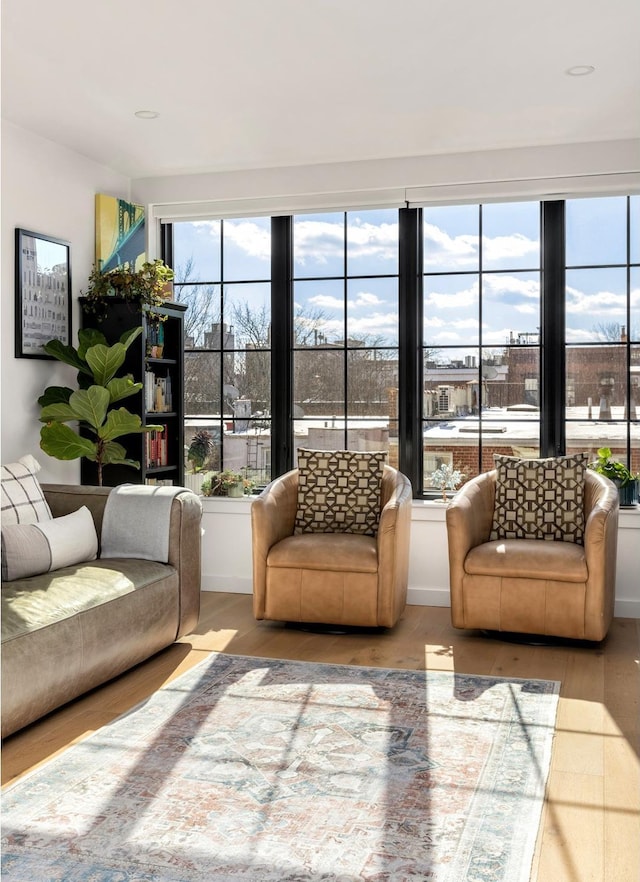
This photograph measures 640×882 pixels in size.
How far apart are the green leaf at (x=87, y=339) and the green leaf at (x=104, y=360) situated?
0.09m

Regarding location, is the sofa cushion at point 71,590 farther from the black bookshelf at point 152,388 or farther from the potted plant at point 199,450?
the potted plant at point 199,450

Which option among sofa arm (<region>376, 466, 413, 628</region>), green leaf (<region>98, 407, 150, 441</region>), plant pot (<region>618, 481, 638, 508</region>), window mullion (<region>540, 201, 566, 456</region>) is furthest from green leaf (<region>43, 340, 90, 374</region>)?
plant pot (<region>618, 481, 638, 508</region>)

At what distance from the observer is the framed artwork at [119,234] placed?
535 centimetres

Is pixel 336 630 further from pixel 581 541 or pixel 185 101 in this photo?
pixel 185 101

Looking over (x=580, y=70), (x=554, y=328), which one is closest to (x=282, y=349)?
(x=554, y=328)

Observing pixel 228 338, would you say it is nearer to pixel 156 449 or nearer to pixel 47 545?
pixel 156 449

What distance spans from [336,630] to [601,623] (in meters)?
1.35

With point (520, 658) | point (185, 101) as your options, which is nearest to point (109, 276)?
point (185, 101)

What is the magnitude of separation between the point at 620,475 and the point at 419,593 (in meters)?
1.37

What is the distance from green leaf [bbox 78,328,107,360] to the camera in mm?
4771

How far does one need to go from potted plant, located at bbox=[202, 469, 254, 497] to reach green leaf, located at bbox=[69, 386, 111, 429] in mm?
1216

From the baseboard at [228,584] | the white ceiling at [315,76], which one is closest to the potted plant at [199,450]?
the baseboard at [228,584]

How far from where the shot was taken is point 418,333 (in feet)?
17.8

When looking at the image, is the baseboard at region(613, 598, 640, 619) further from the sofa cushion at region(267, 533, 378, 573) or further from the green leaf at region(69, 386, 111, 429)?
the green leaf at region(69, 386, 111, 429)
